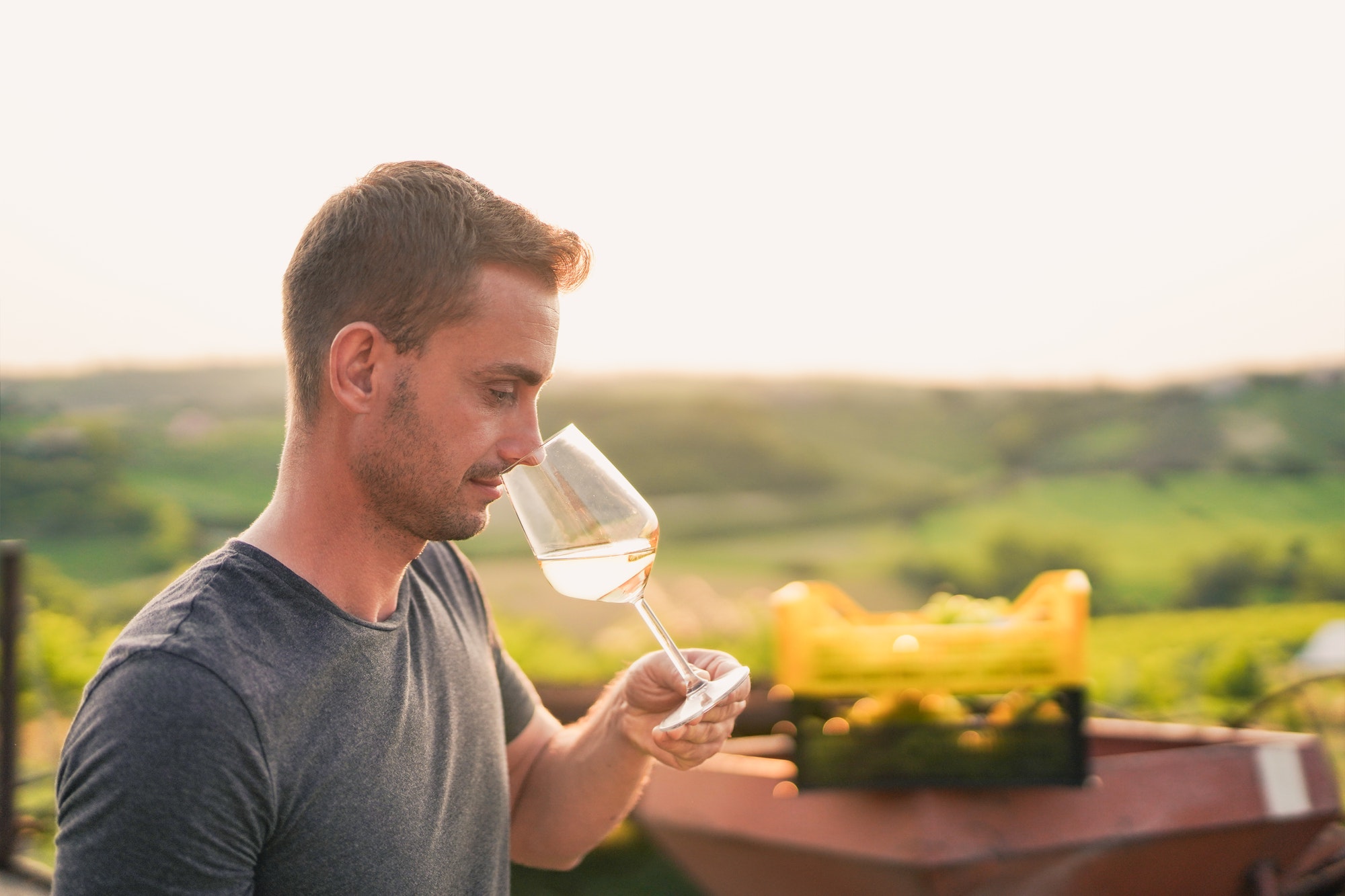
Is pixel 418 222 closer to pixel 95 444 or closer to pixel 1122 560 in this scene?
pixel 95 444

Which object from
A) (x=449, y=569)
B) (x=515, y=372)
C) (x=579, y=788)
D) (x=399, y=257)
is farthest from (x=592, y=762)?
(x=399, y=257)

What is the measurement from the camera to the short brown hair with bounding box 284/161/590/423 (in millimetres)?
1027

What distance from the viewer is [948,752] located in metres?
2.12

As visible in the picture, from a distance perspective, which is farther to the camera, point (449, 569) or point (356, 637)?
point (449, 569)

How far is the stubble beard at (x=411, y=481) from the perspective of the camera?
103cm

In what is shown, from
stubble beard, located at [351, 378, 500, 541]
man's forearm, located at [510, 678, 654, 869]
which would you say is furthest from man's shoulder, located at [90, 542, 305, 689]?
man's forearm, located at [510, 678, 654, 869]

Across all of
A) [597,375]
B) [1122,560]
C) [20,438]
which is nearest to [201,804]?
[597,375]

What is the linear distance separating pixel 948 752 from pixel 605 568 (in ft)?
4.29

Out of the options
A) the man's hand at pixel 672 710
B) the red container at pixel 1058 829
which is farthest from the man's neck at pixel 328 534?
Result: the red container at pixel 1058 829

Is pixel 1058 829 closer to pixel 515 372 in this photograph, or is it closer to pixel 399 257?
pixel 515 372

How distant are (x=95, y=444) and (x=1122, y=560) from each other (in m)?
4.32

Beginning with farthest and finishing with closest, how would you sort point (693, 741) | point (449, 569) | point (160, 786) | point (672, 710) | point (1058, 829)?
1. point (1058, 829)
2. point (449, 569)
3. point (672, 710)
4. point (693, 741)
5. point (160, 786)

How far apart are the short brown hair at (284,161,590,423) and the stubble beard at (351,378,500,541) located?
0.08 meters

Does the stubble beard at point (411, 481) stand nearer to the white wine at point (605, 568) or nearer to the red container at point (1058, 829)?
the white wine at point (605, 568)
